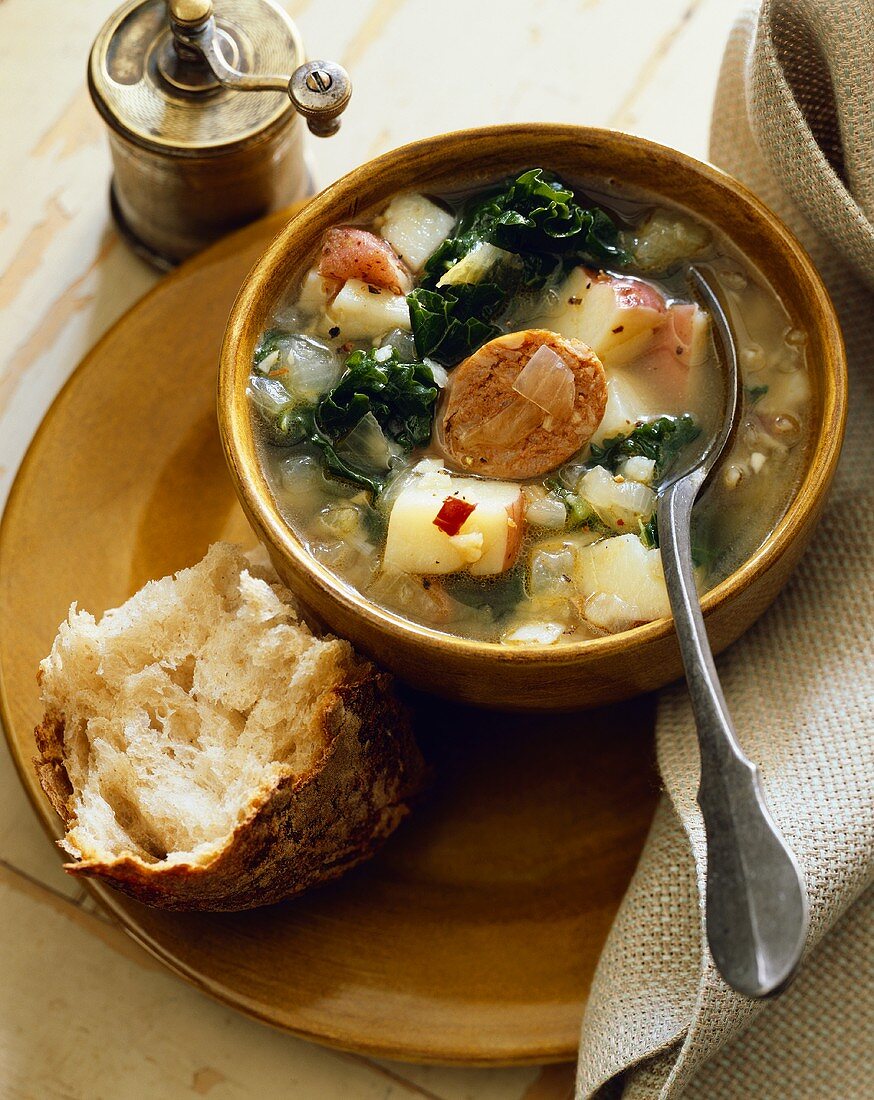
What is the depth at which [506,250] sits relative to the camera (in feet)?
7.77

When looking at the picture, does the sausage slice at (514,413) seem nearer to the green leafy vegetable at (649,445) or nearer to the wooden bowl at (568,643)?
the green leafy vegetable at (649,445)

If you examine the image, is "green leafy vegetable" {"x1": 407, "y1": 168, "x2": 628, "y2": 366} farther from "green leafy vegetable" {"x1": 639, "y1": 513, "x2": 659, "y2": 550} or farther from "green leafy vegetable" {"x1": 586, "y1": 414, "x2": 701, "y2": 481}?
"green leafy vegetable" {"x1": 639, "y1": 513, "x2": 659, "y2": 550}

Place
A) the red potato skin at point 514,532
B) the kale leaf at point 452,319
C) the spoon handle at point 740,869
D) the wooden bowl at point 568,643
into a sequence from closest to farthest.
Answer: the spoon handle at point 740,869 → the wooden bowl at point 568,643 → the red potato skin at point 514,532 → the kale leaf at point 452,319

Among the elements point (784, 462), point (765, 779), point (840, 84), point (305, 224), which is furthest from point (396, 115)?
point (765, 779)

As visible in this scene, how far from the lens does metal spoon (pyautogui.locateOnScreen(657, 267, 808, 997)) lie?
1.62 metres

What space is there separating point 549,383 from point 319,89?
750mm

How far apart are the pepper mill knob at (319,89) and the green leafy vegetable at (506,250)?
0.33 metres

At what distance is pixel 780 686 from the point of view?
240 cm

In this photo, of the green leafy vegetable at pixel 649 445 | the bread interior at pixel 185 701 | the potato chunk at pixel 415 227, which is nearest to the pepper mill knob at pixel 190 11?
the potato chunk at pixel 415 227

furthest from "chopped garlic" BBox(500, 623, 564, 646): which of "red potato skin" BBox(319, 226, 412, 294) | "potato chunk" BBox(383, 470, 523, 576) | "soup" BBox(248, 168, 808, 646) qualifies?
"red potato skin" BBox(319, 226, 412, 294)

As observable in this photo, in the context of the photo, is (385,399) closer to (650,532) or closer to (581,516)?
(581,516)

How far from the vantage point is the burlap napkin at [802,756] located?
2.18m

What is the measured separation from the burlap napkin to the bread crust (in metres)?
0.50

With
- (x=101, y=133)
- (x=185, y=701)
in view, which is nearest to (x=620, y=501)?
(x=185, y=701)
